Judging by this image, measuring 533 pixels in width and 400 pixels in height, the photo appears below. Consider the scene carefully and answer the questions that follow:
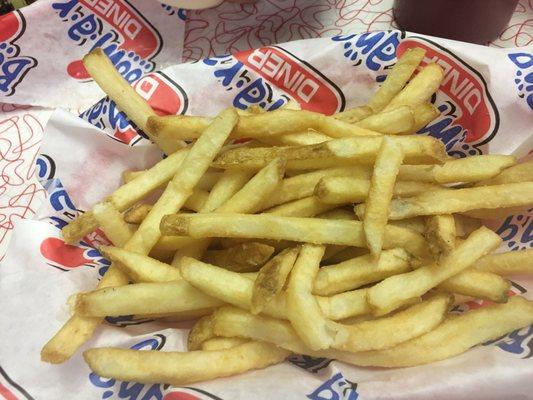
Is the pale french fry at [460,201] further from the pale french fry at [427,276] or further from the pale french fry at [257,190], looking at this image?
the pale french fry at [257,190]

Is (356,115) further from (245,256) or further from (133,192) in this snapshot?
(133,192)

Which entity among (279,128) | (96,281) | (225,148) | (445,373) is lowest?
(96,281)

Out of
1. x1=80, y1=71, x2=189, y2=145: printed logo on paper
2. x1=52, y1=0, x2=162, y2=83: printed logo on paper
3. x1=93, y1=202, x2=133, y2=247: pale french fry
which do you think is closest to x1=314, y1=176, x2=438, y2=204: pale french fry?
x1=93, y1=202, x2=133, y2=247: pale french fry

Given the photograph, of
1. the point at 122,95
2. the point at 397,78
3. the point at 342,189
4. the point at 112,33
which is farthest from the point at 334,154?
the point at 112,33

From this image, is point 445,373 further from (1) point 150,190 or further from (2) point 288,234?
(1) point 150,190

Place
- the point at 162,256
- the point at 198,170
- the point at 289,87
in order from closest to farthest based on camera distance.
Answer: the point at 198,170 → the point at 162,256 → the point at 289,87

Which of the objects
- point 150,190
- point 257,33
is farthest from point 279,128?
point 257,33

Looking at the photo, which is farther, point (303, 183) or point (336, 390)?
point (303, 183)

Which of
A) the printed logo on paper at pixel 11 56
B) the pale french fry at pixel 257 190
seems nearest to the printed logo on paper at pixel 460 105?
the pale french fry at pixel 257 190
